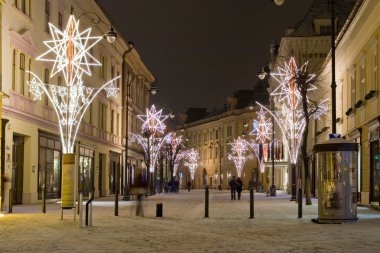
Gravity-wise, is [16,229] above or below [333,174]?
below

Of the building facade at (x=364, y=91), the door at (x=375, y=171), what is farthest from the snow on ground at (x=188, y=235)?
the building facade at (x=364, y=91)

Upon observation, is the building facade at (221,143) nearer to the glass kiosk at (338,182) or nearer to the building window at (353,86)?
the building window at (353,86)

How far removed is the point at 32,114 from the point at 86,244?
68.2ft

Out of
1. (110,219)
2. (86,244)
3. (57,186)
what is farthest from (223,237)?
(57,186)

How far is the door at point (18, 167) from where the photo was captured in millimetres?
32438

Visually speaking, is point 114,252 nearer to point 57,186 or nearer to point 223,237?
point 223,237

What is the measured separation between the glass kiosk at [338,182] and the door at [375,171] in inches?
352

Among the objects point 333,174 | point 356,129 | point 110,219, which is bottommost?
point 110,219

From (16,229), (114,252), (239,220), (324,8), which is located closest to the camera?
(114,252)

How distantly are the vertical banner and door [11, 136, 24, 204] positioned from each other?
32.0 feet

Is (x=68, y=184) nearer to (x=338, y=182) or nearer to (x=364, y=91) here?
(x=338, y=182)

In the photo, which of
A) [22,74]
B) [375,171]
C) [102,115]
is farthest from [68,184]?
[102,115]

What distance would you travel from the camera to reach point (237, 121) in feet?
367

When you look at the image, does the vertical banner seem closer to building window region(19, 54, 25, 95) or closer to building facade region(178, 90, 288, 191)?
building window region(19, 54, 25, 95)
